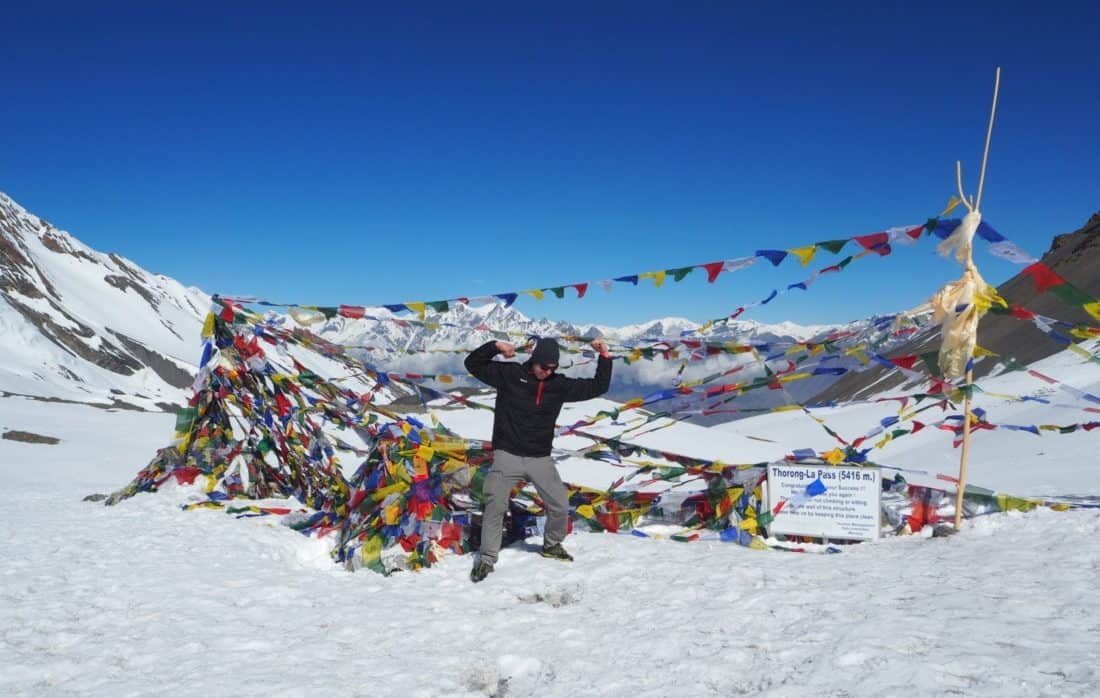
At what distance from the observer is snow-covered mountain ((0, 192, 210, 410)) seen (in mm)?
74375

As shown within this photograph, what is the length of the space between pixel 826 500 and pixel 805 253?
271cm

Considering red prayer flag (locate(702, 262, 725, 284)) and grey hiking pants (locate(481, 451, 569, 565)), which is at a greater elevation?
red prayer flag (locate(702, 262, 725, 284))

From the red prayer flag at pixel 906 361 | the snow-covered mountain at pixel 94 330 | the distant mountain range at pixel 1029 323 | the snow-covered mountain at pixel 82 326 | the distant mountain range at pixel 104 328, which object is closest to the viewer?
the red prayer flag at pixel 906 361

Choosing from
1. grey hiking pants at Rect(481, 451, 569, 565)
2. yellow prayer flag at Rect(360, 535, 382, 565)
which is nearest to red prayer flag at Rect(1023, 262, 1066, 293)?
grey hiking pants at Rect(481, 451, 569, 565)

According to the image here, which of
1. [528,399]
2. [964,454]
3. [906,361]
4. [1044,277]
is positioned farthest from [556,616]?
[1044,277]

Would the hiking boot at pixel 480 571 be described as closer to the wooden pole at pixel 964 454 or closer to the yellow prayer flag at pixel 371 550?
the yellow prayer flag at pixel 371 550

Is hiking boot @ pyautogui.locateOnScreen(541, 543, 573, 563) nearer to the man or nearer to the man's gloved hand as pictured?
the man

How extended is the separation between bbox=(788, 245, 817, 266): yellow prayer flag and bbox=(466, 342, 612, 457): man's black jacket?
2639 mm

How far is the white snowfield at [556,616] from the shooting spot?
157 inches

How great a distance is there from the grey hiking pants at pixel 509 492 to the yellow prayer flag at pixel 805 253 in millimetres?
3616

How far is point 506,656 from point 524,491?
3434mm

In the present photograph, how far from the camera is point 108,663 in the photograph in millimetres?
4543

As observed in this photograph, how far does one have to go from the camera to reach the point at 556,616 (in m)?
5.36

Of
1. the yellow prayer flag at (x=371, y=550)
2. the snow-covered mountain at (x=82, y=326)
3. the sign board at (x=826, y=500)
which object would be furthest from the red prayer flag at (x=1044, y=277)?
the snow-covered mountain at (x=82, y=326)
